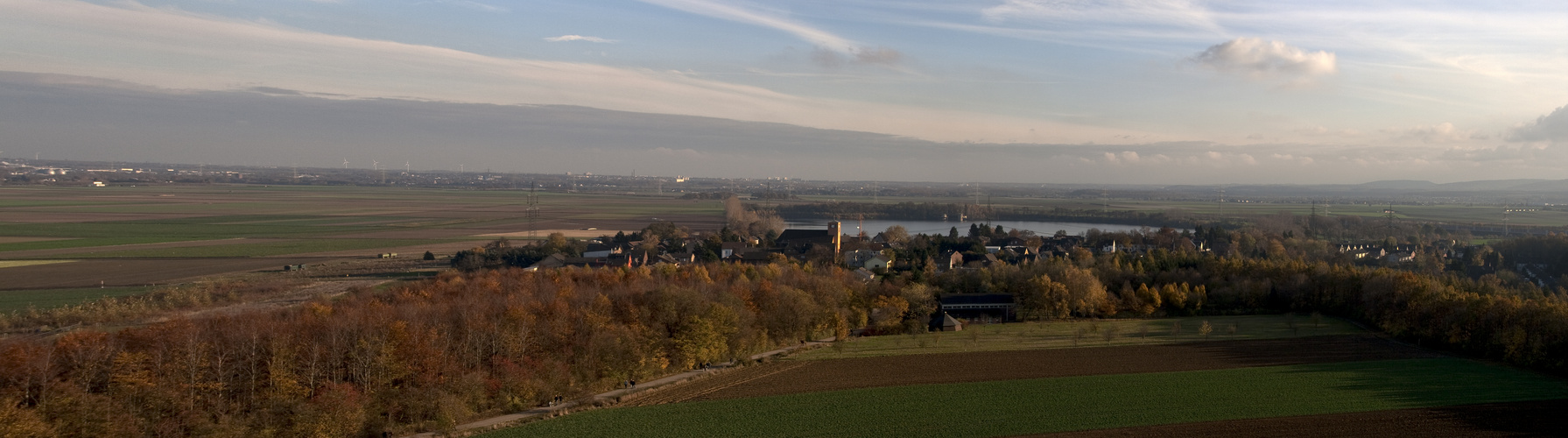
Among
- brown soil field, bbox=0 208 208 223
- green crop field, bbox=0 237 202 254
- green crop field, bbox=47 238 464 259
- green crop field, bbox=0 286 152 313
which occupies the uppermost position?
brown soil field, bbox=0 208 208 223

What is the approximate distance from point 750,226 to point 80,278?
4631cm

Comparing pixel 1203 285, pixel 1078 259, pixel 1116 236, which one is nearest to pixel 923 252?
pixel 1078 259

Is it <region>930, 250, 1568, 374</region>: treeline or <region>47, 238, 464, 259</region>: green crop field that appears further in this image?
<region>47, 238, 464, 259</region>: green crop field

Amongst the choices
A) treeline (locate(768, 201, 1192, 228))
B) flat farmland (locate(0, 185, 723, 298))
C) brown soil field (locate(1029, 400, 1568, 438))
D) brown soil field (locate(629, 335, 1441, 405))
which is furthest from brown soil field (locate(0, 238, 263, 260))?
treeline (locate(768, 201, 1192, 228))

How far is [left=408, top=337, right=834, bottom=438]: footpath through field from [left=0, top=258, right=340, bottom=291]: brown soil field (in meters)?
27.9

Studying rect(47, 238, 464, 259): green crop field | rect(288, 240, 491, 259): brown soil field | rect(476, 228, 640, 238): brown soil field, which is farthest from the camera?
rect(476, 228, 640, 238): brown soil field

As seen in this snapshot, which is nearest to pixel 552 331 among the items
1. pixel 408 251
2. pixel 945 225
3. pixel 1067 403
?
pixel 1067 403

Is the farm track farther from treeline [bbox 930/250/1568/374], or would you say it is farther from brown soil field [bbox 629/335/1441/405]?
treeline [bbox 930/250/1568/374]

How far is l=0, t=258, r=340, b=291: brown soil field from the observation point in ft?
118

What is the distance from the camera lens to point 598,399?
1997 cm

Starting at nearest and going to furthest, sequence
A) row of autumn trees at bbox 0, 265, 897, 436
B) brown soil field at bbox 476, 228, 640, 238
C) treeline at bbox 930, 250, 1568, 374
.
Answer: row of autumn trees at bbox 0, 265, 897, 436, treeline at bbox 930, 250, 1568, 374, brown soil field at bbox 476, 228, 640, 238

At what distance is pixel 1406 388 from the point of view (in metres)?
20.8

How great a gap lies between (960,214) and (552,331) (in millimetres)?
98588

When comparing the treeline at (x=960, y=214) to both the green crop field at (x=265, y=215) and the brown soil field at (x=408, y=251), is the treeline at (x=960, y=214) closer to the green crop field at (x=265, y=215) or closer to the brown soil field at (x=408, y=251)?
the green crop field at (x=265, y=215)
